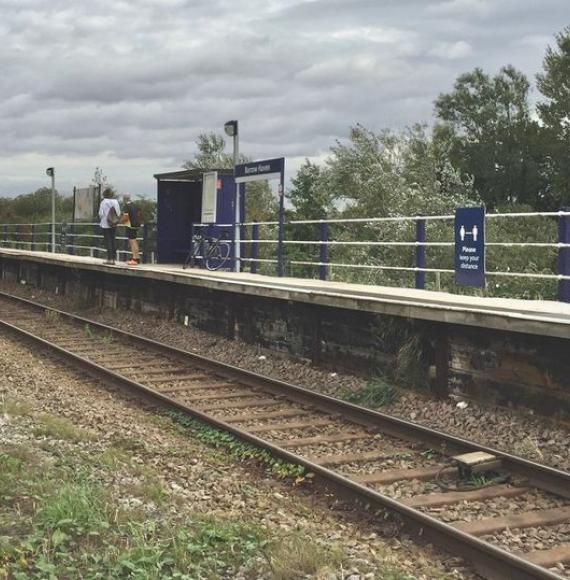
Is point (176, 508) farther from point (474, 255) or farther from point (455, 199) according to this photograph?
point (455, 199)

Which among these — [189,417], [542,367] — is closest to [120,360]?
[189,417]

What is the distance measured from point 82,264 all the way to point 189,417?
516 inches

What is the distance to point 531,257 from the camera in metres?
17.6

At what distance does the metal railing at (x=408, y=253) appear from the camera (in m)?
11.4

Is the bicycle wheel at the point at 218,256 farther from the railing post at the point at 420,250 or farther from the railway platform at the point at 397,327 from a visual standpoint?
the railing post at the point at 420,250

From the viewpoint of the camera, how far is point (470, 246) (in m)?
10.4

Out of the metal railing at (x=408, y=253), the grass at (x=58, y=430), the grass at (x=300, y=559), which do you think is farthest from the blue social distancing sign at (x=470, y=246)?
the grass at (x=300, y=559)

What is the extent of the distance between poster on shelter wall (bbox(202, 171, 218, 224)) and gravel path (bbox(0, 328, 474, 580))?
24.9 feet

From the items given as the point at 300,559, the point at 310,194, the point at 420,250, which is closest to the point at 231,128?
the point at 420,250

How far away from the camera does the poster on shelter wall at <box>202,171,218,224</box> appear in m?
17.8

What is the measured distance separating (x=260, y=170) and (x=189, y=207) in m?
4.86

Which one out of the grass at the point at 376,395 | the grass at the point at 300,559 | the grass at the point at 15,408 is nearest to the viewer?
the grass at the point at 300,559

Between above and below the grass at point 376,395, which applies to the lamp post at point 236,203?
above

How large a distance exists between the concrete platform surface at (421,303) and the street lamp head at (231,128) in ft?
12.7
